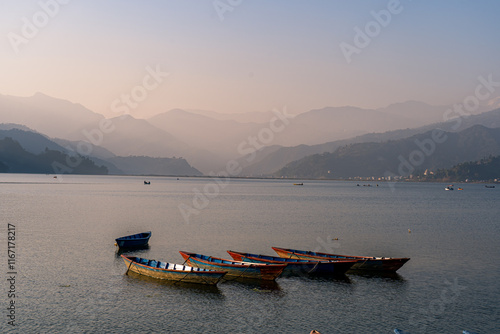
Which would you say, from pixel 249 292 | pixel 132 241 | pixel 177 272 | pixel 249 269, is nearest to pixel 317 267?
pixel 249 269

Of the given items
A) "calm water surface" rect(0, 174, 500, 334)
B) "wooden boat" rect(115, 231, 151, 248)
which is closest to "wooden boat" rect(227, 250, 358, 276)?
"calm water surface" rect(0, 174, 500, 334)

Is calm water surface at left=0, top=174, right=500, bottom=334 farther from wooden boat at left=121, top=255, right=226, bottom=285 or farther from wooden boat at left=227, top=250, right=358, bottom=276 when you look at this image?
wooden boat at left=227, top=250, right=358, bottom=276

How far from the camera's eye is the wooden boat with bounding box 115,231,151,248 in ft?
189

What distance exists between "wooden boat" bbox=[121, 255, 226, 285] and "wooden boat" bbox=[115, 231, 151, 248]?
1452 cm

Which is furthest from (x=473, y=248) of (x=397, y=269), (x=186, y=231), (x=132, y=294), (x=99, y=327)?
(x=99, y=327)

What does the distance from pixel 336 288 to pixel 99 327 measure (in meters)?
21.3

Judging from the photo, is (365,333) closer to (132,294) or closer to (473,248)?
(132,294)

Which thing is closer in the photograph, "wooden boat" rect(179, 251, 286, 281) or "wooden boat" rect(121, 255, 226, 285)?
"wooden boat" rect(121, 255, 226, 285)

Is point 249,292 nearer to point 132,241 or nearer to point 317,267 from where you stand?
point 317,267

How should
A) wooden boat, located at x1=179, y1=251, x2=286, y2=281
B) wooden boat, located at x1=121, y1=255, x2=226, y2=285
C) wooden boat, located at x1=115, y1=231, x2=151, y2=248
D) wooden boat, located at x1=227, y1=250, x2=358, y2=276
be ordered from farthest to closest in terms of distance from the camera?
wooden boat, located at x1=115, y1=231, x2=151, y2=248, wooden boat, located at x1=227, y1=250, x2=358, y2=276, wooden boat, located at x1=179, y1=251, x2=286, y2=281, wooden boat, located at x1=121, y1=255, x2=226, y2=285

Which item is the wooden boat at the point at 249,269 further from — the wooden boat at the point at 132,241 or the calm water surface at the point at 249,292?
the wooden boat at the point at 132,241

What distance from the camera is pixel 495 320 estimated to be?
3212cm

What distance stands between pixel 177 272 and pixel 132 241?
20.6 meters

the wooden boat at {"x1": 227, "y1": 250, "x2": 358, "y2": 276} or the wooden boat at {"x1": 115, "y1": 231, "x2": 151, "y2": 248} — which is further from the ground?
the wooden boat at {"x1": 115, "y1": 231, "x2": 151, "y2": 248}
